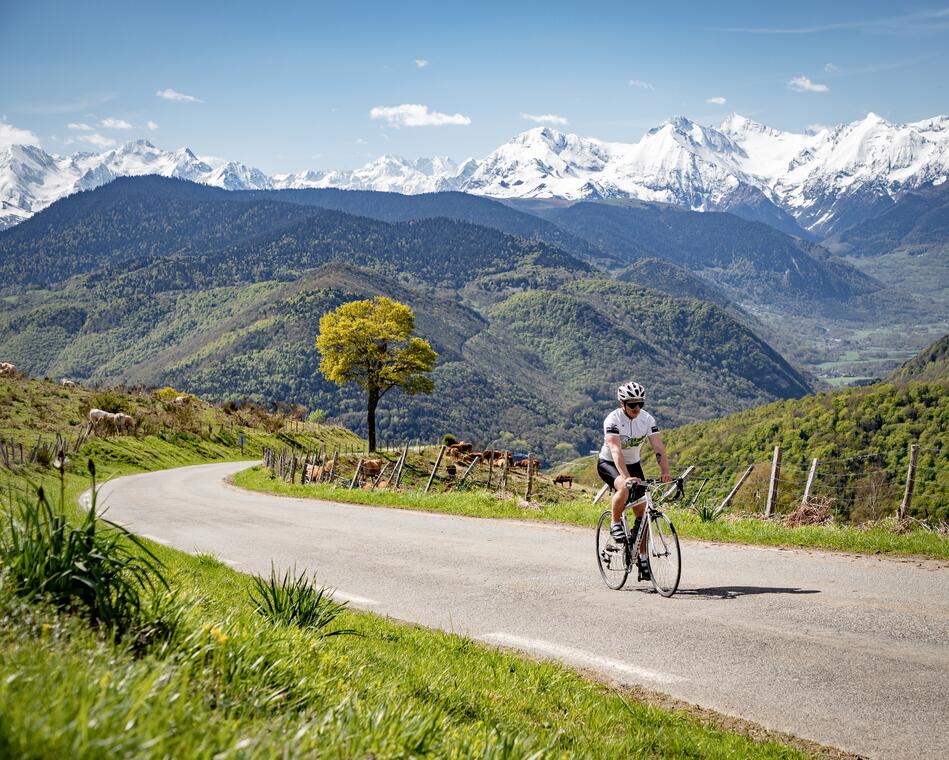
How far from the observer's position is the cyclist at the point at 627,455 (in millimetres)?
9711

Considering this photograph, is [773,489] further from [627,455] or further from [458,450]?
[458,450]

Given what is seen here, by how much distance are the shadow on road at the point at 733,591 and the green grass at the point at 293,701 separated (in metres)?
3.05

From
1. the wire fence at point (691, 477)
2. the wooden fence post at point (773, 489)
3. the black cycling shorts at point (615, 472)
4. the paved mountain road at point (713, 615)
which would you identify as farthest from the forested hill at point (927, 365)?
the black cycling shorts at point (615, 472)

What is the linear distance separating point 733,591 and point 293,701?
258 inches

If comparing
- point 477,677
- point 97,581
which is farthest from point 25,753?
point 477,677

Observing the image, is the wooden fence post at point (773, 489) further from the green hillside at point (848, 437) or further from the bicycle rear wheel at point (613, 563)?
the green hillside at point (848, 437)

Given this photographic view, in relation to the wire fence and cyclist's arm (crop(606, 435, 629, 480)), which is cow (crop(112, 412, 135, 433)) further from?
cyclist's arm (crop(606, 435, 629, 480))

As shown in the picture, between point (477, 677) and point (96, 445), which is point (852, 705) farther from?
point (96, 445)

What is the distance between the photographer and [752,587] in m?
9.35

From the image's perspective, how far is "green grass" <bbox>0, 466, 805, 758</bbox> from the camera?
2.80 m

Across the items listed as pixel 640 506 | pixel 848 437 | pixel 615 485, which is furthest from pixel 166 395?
pixel 640 506

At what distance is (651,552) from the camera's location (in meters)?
9.62

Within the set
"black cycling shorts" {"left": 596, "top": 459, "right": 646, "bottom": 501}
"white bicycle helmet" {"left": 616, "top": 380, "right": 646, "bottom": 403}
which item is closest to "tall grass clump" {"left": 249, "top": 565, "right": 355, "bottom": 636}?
"black cycling shorts" {"left": 596, "top": 459, "right": 646, "bottom": 501}

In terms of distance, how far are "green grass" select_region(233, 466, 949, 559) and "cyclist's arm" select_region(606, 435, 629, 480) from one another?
407 cm
